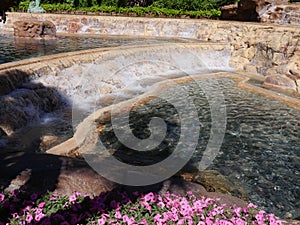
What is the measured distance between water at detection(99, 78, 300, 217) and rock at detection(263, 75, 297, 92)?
1648mm

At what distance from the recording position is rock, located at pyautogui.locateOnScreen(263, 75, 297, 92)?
11953 millimetres

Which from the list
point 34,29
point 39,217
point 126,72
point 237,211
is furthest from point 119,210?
point 34,29

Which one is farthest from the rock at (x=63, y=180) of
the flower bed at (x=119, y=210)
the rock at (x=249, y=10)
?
the rock at (x=249, y=10)

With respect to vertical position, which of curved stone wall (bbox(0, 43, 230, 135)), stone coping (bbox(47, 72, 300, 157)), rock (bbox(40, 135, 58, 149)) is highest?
curved stone wall (bbox(0, 43, 230, 135))

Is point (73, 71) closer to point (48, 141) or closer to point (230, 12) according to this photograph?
point (48, 141)

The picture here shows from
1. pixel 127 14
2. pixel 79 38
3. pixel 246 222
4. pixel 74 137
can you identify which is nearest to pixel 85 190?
pixel 246 222

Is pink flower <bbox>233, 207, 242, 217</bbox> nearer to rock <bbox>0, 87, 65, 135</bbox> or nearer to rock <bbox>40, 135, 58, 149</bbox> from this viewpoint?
rock <bbox>40, 135, 58, 149</bbox>

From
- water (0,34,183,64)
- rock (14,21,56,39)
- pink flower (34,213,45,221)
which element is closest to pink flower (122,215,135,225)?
pink flower (34,213,45,221)

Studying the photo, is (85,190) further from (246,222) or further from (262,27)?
(262,27)

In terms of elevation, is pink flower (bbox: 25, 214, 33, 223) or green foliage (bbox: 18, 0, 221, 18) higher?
green foliage (bbox: 18, 0, 221, 18)

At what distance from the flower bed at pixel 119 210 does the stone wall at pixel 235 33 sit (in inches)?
363

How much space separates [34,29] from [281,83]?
1237cm

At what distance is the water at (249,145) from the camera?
5.57 metres

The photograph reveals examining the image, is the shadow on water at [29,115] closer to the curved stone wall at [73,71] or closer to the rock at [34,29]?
the curved stone wall at [73,71]
